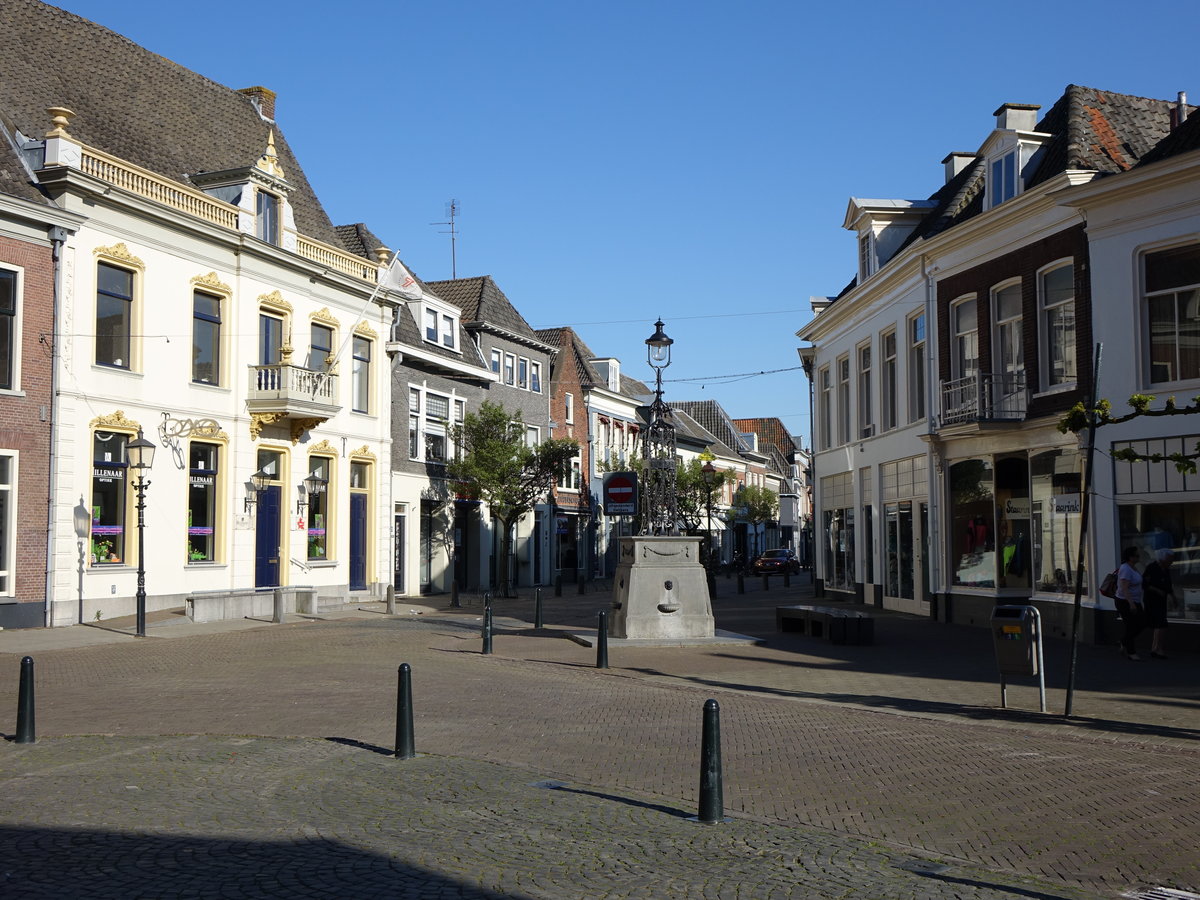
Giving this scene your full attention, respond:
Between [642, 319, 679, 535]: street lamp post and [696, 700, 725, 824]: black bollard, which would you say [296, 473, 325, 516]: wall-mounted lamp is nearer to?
[642, 319, 679, 535]: street lamp post

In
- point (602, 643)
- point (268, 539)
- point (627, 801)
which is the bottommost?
point (627, 801)

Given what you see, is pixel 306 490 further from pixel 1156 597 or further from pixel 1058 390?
pixel 1156 597

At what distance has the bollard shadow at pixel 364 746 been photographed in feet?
32.3

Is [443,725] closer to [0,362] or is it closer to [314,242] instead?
[0,362]

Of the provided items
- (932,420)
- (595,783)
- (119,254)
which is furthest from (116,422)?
(595,783)

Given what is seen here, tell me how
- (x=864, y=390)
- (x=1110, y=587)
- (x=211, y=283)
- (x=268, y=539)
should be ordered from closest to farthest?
(x=1110, y=587) → (x=211, y=283) → (x=268, y=539) → (x=864, y=390)

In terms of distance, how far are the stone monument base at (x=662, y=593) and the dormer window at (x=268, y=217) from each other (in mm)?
13723

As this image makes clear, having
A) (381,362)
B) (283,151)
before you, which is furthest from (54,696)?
(283,151)

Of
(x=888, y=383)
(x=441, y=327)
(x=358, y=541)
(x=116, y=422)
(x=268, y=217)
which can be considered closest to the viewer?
(x=116, y=422)

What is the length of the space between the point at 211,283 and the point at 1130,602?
65.2 ft

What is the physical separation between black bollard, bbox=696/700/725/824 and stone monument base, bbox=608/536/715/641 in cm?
1227

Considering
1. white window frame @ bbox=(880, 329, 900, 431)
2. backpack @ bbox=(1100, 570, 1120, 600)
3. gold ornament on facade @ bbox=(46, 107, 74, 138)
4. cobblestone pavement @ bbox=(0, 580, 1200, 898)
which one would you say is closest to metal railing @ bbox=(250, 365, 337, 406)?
gold ornament on facade @ bbox=(46, 107, 74, 138)

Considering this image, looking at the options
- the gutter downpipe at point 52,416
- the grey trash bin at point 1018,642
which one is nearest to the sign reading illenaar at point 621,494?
the gutter downpipe at point 52,416

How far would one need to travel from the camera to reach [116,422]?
23.5 metres
